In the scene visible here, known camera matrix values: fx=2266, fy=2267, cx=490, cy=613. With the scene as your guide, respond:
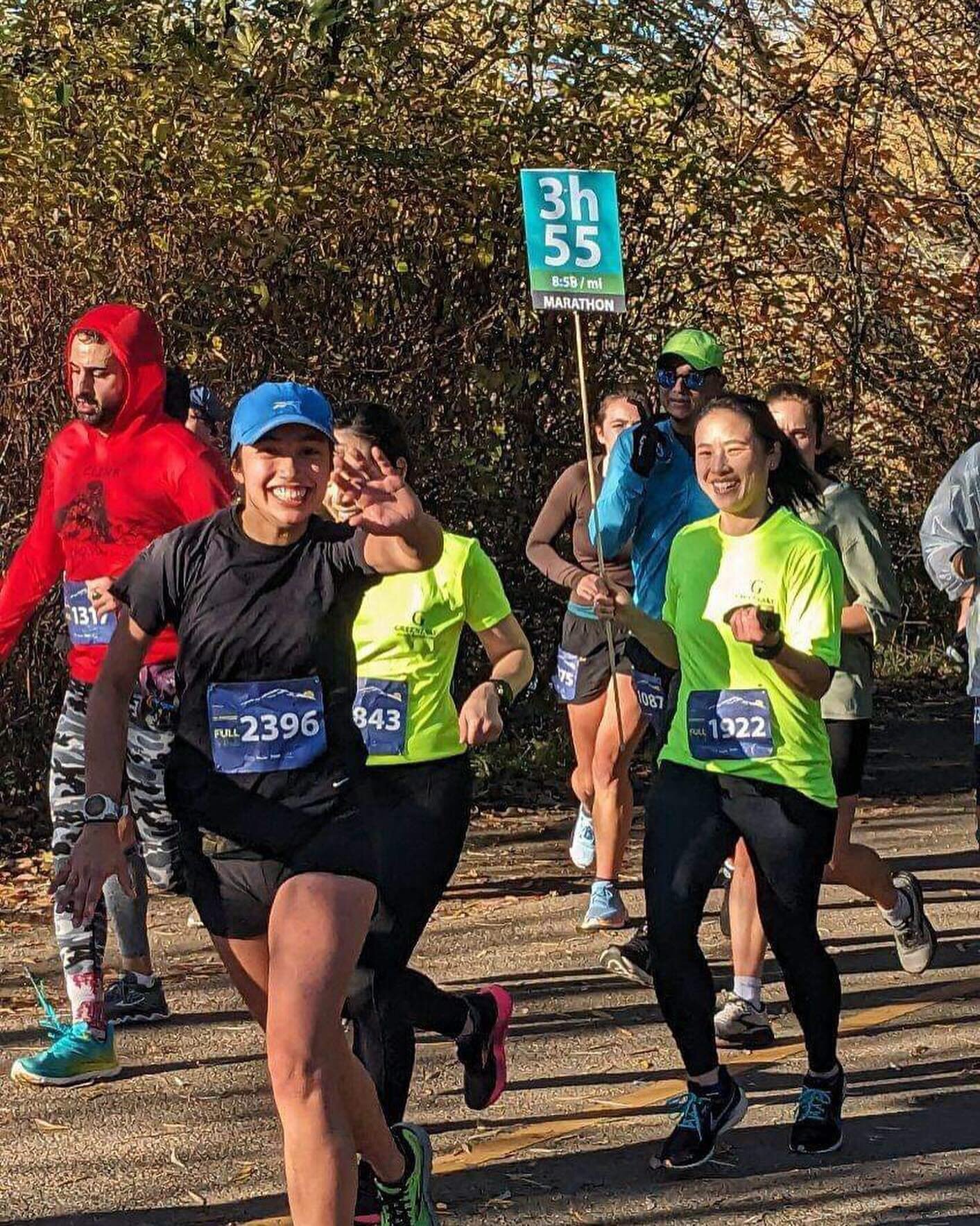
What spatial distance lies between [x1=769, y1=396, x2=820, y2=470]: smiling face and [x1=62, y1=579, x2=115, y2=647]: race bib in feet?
7.84

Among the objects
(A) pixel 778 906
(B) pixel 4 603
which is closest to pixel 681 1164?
(A) pixel 778 906

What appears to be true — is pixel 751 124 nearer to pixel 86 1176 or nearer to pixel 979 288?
pixel 979 288

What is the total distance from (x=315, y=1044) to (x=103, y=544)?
292 centimetres

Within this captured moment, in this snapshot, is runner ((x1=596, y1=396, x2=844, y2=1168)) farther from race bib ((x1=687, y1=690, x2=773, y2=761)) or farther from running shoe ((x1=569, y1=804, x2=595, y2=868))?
running shoe ((x1=569, y1=804, x2=595, y2=868))

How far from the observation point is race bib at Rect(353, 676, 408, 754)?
19.1 ft

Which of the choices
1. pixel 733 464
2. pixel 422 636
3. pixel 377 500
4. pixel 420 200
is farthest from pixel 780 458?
pixel 420 200

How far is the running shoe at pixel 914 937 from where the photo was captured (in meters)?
7.96

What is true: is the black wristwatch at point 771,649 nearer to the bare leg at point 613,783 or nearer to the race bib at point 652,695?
the race bib at point 652,695

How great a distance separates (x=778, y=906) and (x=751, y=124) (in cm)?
824

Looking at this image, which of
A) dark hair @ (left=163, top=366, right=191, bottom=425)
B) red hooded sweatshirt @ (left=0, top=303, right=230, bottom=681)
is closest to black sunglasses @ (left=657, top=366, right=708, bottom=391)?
dark hair @ (left=163, top=366, right=191, bottom=425)

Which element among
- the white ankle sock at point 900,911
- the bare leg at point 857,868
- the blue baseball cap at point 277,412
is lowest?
the white ankle sock at point 900,911

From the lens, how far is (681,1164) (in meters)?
5.74

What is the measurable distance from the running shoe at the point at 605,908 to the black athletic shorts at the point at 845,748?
1.28 meters

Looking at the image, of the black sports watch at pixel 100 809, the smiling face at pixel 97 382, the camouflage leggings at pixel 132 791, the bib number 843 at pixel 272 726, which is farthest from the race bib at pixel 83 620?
the bib number 843 at pixel 272 726
